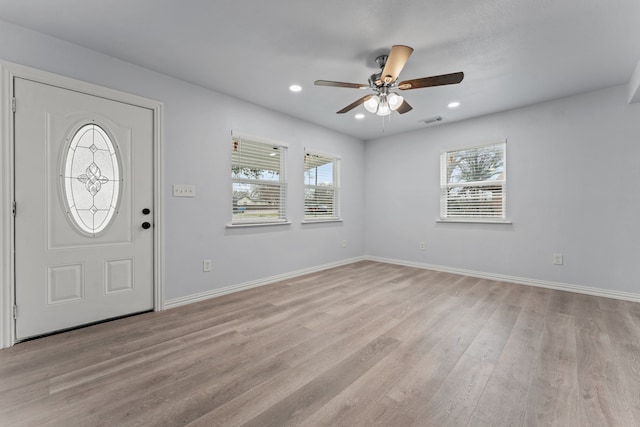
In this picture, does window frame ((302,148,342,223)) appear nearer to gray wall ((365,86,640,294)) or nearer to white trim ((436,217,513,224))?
gray wall ((365,86,640,294))

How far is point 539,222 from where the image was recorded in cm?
Answer: 389

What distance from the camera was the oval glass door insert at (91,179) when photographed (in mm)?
2492

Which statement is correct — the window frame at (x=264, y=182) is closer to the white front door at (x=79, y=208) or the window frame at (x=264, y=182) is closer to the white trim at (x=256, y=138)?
the white trim at (x=256, y=138)

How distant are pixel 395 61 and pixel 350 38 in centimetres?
49

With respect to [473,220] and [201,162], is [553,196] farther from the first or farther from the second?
[201,162]

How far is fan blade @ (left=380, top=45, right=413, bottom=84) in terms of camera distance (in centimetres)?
209

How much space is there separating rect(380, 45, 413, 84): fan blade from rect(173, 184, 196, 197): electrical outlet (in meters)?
2.42

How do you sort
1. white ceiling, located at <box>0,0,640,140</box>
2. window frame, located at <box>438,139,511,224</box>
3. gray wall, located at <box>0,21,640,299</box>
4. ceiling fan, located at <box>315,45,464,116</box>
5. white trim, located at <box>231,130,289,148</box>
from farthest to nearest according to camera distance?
1. window frame, located at <box>438,139,511,224</box>
2. white trim, located at <box>231,130,289,148</box>
3. gray wall, located at <box>0,21,640,299</box>
4. ceiling fan, located at <box>315,45,464,116</box>
5. white ceiling, located at <box>0,0,640,140</box>

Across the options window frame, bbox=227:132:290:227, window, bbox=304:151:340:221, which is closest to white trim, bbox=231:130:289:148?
window frame, bbox=227:132:290:227

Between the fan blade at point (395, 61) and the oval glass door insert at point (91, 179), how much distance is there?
272 cm

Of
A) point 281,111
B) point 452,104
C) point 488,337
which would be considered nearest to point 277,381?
point 488,337

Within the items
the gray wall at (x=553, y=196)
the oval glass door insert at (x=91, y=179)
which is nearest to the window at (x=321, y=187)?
the gray wall at (x=553, y=196)

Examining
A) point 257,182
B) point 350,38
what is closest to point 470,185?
point 350,38

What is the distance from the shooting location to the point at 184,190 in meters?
3.19
